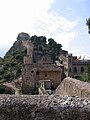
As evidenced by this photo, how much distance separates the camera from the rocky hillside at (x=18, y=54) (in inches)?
2544

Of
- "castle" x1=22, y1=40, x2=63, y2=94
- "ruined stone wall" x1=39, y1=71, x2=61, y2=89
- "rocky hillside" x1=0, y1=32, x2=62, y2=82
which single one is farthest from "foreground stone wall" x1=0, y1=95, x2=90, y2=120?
"rocky hillside" x1=0, y1=32, x2=62, y2=82

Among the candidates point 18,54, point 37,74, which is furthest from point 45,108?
point 18,54

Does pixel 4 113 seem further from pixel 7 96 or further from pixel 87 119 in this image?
pixel 87 119

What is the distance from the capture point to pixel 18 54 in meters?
76.3

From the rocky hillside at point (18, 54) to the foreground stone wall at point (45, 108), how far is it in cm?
5590

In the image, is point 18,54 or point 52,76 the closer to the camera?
point 52,76

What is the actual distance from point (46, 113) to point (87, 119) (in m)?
0.60

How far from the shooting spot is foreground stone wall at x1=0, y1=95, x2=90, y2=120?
519 cm

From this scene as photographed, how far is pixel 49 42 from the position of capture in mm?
84250

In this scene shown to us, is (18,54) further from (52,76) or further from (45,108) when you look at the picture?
(45,108)

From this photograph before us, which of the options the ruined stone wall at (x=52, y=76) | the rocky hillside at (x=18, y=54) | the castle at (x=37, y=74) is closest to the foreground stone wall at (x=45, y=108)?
the ruined stone wall at (x=52, y=76)

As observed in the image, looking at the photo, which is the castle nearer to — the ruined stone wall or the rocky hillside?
the ruined stone wall

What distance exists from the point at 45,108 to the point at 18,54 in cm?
7127

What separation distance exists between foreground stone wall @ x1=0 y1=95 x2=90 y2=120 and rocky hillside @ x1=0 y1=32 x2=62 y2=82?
55895mm
